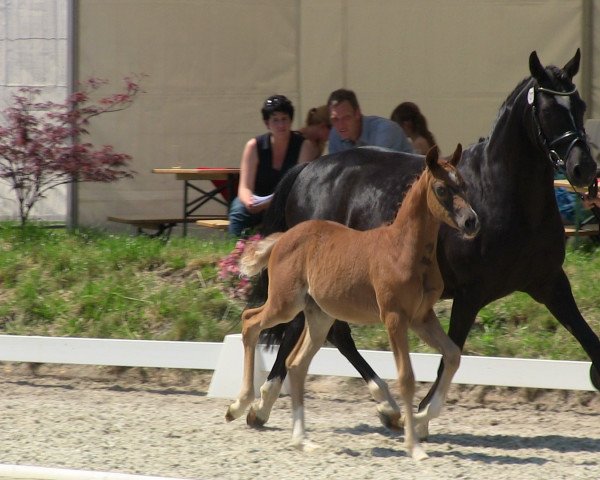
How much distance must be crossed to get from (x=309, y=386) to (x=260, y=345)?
591mm

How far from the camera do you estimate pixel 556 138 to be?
595cm

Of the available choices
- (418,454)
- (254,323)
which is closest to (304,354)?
(254,323)

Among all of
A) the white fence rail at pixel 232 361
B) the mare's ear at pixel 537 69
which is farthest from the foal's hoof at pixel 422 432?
the mare's ear at pixel 537 69

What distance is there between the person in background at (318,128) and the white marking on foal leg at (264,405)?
314 centimetres

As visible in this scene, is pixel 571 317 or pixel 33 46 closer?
pixel 571 317

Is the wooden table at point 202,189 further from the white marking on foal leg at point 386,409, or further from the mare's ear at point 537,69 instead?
the mare's ear at point 537,69

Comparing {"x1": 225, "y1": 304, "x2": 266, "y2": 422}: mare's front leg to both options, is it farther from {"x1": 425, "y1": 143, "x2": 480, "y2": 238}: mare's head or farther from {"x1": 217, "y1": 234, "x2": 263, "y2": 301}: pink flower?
{"x1": 217, "y1": 234, "x2": 263, "y2": 301}: pink flower

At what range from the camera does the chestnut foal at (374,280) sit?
555 cm

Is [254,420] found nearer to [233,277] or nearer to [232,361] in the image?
[232,361]

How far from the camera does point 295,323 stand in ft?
22.3

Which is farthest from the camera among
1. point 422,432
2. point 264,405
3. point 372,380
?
point 372,380

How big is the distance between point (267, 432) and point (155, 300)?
2.51 metres

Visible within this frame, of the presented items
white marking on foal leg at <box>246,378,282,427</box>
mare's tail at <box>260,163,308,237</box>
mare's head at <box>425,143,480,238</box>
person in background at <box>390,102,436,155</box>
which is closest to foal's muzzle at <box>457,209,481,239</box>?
Result: mare's head at <box>425,143,480,238</box>

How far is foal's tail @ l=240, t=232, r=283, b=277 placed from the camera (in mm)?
6227
